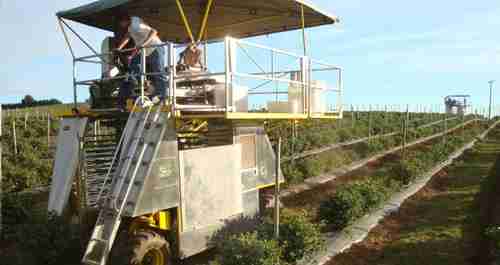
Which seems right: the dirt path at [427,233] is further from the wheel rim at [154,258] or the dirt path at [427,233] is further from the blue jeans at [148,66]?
the blue jeans at [148,66]

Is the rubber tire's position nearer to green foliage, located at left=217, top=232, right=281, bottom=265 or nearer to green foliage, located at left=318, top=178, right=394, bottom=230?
green foliage, located at left=217, top=232, right=281, bottom=265

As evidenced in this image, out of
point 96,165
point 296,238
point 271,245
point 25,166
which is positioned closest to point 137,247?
point 271,245

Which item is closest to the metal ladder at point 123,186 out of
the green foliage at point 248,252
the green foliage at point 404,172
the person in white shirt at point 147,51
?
the person in white shirt at point 147,51

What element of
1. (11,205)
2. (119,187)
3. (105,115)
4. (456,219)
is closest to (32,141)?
(11,205)

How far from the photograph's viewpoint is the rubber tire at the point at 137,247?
5.27 meters

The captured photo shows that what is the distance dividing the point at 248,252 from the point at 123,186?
1830 millimetres

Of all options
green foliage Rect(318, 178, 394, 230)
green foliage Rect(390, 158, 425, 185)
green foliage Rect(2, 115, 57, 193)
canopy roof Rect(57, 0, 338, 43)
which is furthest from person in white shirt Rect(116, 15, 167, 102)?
green foliage Rect(390, 158, 425, 185)

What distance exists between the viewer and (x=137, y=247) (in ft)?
17.4

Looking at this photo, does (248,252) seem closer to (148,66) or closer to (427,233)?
(148,66)

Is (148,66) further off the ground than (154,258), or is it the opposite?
(148,66)

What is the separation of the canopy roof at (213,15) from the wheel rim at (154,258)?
3.73 metres

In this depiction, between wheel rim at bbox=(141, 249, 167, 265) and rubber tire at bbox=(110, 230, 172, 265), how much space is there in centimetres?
5

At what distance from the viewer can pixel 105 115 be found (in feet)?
21.4

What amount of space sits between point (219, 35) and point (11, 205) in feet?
18.3
